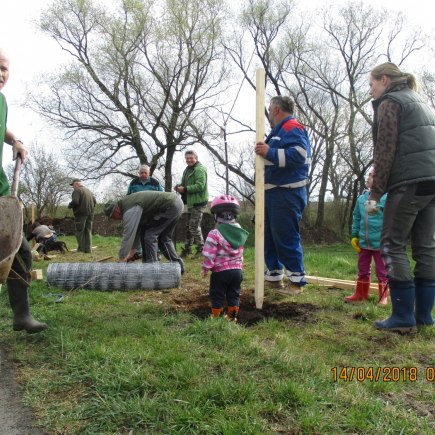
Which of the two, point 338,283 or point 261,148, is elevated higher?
point 261,148

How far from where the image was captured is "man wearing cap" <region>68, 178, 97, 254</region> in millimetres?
11539

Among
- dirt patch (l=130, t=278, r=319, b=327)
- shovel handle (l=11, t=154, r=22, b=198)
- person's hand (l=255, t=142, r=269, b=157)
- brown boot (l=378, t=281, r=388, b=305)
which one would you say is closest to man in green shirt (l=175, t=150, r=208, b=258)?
dirt patch (l=130, t=278, r=319, b=327)

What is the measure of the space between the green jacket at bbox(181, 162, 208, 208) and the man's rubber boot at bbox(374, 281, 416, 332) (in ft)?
18.5

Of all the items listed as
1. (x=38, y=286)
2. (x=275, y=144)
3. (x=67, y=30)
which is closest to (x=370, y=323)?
(x=275, y=144)

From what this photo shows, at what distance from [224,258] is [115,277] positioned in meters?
2.29

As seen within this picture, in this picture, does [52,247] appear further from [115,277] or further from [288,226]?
[288,226]

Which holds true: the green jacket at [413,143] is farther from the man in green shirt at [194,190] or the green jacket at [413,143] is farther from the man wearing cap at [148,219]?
the man in green shirt at [194,190]

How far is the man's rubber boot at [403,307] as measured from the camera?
3572 millimetres

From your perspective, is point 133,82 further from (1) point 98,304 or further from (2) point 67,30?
(1) point 98,304

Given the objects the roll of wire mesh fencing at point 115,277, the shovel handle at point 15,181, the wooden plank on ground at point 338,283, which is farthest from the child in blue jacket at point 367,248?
the shovel handle at point 15,181

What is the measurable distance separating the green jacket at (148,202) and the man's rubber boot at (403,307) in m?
3.57

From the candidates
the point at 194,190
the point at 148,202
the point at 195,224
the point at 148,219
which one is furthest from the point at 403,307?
the point at 195,224

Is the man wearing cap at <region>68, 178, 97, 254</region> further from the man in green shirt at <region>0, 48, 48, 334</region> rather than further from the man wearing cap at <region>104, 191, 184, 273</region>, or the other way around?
the man in green shirt at <region>0, 48, 48, 334</region>

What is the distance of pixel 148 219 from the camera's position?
6.53m
